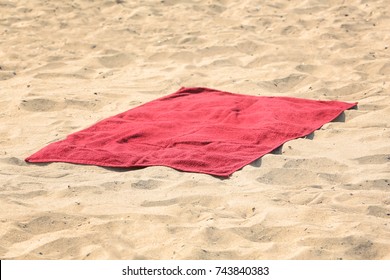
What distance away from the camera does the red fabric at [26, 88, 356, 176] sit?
15.9 feet

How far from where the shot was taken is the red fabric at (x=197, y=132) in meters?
4.84

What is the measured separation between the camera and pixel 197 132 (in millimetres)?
5234

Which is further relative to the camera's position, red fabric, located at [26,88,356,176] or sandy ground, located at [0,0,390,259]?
red fabric, located at [26,88,356,176]

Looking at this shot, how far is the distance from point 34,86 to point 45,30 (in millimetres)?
1397

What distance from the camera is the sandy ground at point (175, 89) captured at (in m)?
3.88

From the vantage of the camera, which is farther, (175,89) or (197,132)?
(175,89)

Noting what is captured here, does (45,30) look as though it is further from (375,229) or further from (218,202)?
(375,229)

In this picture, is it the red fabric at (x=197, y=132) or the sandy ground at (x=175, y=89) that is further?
the red fabric at (x=197, y=132)

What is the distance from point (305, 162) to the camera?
4766 mm

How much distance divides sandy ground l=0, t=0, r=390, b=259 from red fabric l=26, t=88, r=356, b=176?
113mm

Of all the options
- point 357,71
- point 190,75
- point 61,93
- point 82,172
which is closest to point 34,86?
point 61,93

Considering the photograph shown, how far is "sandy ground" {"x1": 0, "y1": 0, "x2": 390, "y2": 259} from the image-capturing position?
12.7ft

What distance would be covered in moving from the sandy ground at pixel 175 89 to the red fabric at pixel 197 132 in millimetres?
113

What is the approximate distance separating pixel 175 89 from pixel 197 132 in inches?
39.3
